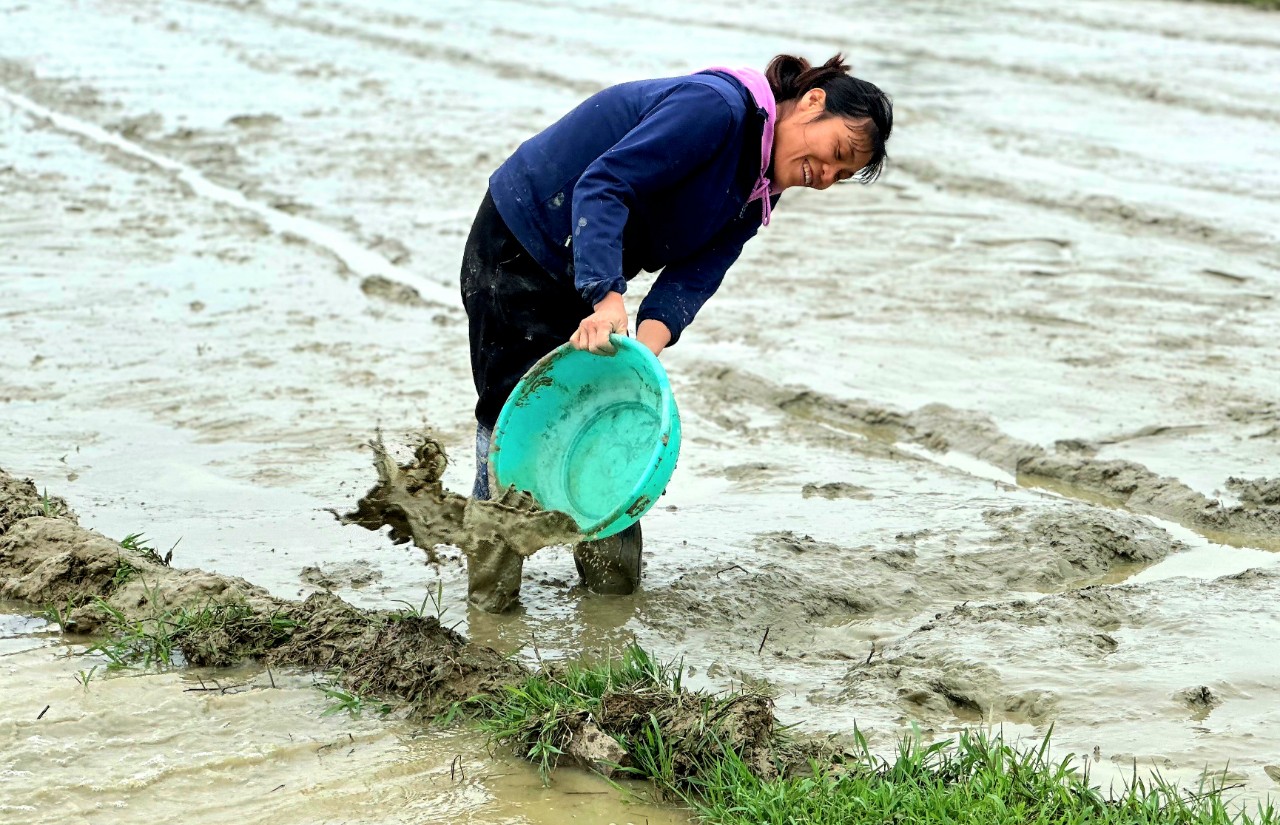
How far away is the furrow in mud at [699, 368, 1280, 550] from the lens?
4.24 meters

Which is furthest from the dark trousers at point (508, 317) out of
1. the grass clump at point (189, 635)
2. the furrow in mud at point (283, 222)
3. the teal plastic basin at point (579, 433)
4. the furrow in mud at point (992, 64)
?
the furrow in mud at point (992, 64)

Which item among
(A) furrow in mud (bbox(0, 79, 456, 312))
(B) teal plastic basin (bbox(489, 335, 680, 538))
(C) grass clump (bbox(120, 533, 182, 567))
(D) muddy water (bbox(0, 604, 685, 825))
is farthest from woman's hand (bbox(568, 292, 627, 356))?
(A) furrow in mud (bbox(0, 79, 456, 312))

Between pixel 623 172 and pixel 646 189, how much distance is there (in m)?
0.08

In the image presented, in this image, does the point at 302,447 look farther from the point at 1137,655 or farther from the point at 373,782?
the point at 1137,655

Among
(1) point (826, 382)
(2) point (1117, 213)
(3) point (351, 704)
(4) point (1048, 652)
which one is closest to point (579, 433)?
(3) point (351, 704)

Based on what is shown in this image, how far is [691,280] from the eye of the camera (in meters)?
3.53

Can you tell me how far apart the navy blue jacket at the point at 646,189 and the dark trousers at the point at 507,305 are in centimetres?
7

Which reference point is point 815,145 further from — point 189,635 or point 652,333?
point 189,635

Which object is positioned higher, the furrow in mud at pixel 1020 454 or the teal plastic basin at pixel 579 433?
the teal plastic basin at pixel 579 433

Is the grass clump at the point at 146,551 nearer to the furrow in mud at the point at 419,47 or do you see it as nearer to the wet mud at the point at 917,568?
the wet mud at the point at 917,568

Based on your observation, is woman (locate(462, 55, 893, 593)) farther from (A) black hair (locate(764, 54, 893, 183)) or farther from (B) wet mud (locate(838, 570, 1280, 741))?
(B) wet mud (locate(838, 570, 1280, 741))

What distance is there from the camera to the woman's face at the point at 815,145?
313 cm

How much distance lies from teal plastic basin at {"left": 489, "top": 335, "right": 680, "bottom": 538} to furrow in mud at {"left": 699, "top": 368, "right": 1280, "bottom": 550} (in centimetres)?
151

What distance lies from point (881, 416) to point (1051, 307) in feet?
4.83
